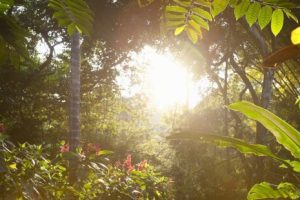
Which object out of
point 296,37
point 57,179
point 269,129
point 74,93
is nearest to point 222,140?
point 269,129

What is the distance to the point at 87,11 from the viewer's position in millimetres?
1389

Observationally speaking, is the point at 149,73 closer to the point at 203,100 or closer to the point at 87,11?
the point at 203,100

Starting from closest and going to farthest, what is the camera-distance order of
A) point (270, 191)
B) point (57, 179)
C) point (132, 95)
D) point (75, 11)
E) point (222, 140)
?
point (222, 140), point (270, 191), point (75, 11), point (57, 179), point (132, 95)

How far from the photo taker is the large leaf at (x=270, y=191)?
0.89 metres

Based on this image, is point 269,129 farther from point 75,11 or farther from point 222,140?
point 75,11

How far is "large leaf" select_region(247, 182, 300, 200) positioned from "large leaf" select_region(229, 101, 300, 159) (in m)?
0.22

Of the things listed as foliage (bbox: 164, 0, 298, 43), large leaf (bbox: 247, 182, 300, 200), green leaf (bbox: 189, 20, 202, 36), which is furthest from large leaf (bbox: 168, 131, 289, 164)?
green leaf (bbox: 189, 20, 202, 36)

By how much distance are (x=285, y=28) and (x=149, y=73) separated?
1072 cm

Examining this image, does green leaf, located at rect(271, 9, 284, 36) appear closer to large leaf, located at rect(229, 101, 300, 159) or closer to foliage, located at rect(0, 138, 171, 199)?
large leaf, located at rect(229, 101, 300, 159)

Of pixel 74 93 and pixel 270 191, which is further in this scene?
pixel 74 93

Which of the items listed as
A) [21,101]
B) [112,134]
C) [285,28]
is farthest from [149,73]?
[285,28]

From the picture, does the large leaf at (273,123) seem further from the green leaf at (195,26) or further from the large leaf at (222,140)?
the green leaf at (195,26)

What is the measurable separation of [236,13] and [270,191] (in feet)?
2.15

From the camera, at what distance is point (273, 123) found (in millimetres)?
643
